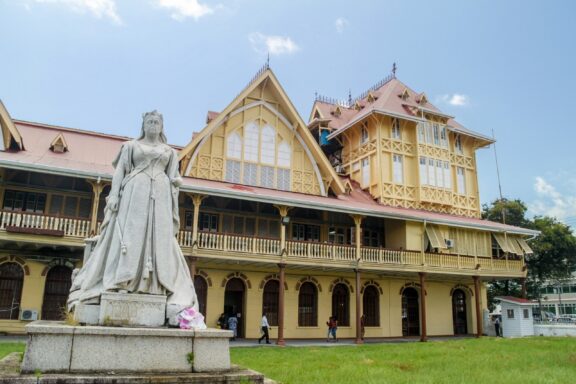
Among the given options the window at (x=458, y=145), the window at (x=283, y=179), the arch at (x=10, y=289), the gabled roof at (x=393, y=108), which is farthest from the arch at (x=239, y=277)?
the window at (x=458, y=145)

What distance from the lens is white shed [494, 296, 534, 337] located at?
25141mm

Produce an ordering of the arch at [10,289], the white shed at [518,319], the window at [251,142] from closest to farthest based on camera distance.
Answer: the arch at [10,289] < the window at [251,142] < the white shed at [518,319]

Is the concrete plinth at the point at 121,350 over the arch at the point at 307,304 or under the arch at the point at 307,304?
under

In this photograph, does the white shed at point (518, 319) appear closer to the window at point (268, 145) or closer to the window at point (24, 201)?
the window at point (268, 145)

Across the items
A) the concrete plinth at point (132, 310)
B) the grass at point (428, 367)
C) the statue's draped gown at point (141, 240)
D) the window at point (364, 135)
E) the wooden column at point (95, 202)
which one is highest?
the window at point (364, 135)

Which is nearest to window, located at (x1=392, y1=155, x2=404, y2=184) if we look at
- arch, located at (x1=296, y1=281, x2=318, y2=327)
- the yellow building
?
the yellow building

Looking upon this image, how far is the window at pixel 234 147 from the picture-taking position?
23.8 meters

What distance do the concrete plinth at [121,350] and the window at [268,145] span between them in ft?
63.5

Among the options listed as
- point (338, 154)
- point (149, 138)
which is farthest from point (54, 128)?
point (149, 138)

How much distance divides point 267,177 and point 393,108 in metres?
9.77

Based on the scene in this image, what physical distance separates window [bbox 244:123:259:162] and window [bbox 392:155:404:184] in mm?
8434

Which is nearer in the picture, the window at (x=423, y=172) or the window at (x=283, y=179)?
the window at (x=283, y=179)

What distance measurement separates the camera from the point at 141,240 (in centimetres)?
588

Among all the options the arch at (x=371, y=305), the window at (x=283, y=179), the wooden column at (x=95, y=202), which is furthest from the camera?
the arch at (x=371, y=305)
